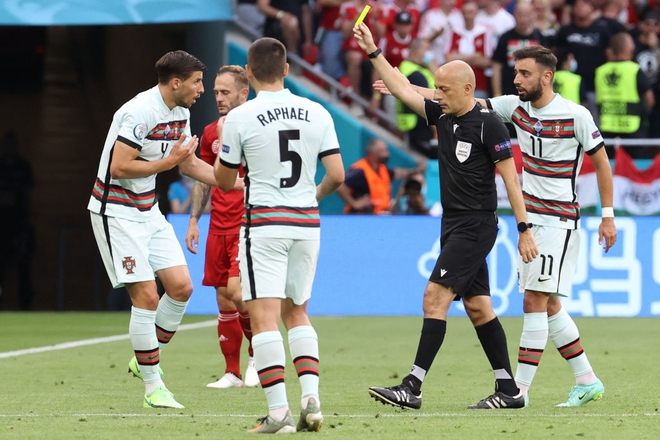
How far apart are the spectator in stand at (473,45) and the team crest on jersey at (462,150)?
10.1m

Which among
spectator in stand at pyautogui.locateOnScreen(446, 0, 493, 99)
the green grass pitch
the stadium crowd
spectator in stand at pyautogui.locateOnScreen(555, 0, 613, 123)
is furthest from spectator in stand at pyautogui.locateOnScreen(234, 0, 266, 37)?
the green grass pitch

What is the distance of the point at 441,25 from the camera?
58.9 ft

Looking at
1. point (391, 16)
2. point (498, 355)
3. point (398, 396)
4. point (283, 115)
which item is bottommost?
point (398, 396)

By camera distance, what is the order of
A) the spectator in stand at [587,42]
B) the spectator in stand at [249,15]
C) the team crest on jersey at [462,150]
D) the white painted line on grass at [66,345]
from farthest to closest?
1. the spectator in stand at [249,15]
2. the spectator in stand at [587,42]
3. the white painted line on grass at [66,345]
4. the team crest on jersey at [462,150]

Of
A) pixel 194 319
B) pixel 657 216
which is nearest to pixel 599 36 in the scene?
pixel 657 216

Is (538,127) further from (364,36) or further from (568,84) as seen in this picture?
(568,84)

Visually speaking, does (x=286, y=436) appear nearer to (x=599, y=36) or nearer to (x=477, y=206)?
(x=477, y=206)

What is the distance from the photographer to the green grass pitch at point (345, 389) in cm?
677

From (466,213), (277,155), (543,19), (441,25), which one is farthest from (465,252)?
(441,25)

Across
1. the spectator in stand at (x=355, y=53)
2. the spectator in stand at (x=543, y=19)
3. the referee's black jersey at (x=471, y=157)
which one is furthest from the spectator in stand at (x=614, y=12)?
the referee's black jersey at (x=471, y=157)

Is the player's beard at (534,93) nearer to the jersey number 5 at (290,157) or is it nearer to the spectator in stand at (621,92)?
the jersey number 5 at (290,157)

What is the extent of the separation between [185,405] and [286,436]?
5.59ft

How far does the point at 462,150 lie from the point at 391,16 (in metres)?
10.6

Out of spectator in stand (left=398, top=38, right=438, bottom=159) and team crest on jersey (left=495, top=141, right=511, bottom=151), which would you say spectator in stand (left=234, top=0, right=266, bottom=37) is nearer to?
spectator in stand (left=398, top=38, right=438, bottom=159)
